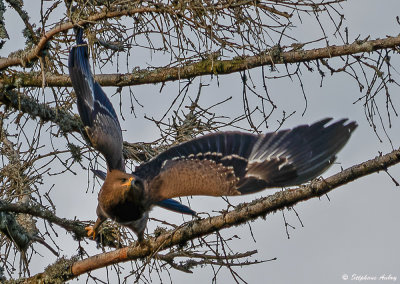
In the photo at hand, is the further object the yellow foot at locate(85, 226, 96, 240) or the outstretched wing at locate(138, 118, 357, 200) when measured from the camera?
the yellow foot at locate(85, 226, 96, 240)

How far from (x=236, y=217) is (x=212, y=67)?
1.06 metres

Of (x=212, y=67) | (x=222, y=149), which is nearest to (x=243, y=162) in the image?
(x=222, y=149)

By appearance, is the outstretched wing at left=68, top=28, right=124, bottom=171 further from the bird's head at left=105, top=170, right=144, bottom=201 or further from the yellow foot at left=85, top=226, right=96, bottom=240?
the yellow foot at left=85, top=226, right=96, bottom=240

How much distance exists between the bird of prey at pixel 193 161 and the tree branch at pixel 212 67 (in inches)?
6.9

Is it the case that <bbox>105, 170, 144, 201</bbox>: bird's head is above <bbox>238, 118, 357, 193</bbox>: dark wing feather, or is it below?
above

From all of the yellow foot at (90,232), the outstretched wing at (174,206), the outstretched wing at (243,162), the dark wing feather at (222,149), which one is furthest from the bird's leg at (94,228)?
the dark wing feather at (222,149)

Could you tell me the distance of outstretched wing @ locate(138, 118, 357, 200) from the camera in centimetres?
463

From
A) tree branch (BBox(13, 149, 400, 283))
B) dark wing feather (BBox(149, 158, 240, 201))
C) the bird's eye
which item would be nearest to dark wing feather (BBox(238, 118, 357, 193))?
dark wing feather (BBox(149, 158, 240, 201))

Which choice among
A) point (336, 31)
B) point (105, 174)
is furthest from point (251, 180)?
point (105, 174)

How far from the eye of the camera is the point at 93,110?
591cm

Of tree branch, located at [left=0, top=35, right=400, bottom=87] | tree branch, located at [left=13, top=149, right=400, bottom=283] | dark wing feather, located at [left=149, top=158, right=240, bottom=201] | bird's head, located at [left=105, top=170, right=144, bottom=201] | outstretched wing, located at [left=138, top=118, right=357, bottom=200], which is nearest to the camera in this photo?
tree branch, located at [left=13, top=149, right=400, bottom=283]

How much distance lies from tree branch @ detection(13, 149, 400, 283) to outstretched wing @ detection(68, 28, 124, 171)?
94 centimetres

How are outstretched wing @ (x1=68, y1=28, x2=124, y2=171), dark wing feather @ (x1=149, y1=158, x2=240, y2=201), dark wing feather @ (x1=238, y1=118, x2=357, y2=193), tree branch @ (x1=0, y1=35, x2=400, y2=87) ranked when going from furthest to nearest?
outstretched wing @ (x1=68, y1=28, x2=124, y2=171)
tree branch @ (x1=0, y1=35, x2=400, y2=87)
dark wing feather @ (x1=149, y1=158, x2=240, y2=201)
dark wing feather @ (x1=238, y1=118, x2=357, y2=193)

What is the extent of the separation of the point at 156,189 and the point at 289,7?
1.57 meters
